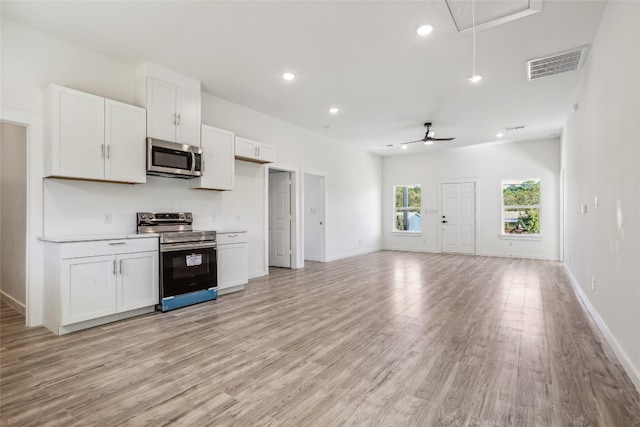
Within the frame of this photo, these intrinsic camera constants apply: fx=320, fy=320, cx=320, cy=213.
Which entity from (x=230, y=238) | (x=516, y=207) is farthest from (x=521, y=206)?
(x=230, y=238)

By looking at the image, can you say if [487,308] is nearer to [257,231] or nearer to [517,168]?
[257,231]

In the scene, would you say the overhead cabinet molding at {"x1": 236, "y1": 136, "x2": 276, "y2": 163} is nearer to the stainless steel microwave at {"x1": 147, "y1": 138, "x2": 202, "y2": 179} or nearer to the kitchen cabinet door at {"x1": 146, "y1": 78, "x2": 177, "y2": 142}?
the stainless steel microwave at {"x1": 147, "y1": 138, "x2": 202, "y2": 179}

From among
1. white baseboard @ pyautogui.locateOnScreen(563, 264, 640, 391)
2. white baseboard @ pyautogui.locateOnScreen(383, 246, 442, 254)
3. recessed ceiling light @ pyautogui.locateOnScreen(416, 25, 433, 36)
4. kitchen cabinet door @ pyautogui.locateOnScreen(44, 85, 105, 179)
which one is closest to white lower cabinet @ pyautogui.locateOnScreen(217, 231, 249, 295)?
kitchen cabinet door @ pyautogui.locateOnScreen(44, 85, 105, 179)

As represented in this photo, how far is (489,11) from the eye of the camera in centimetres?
291

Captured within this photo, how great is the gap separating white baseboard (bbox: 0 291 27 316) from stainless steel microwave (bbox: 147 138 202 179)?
2051 millimetres

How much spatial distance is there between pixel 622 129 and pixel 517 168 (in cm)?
642

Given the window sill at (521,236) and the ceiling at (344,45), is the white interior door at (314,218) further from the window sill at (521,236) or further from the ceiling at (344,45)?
the window sill at (521,236)

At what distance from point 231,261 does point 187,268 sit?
2.51 ft

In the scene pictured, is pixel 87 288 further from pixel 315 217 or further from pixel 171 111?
pixel 315 217

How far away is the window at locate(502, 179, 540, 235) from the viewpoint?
797 centimetres

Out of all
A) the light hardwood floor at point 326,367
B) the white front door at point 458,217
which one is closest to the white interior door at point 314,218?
the light hardwood floor at point 326,367

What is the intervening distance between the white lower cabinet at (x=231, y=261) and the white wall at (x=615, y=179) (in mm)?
4128

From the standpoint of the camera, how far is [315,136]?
23.8 feet

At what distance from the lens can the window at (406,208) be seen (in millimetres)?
9641
